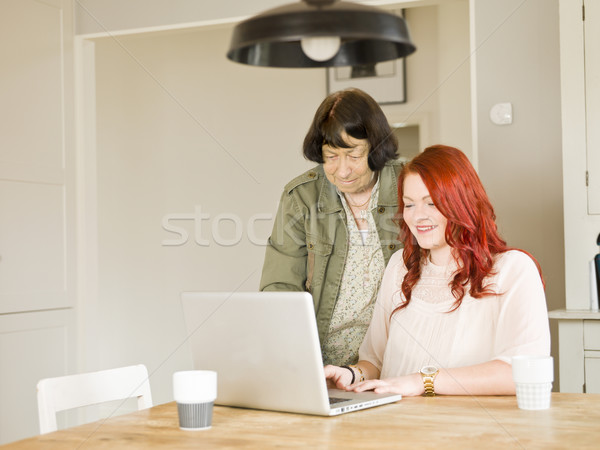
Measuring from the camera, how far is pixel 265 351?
4.45 feet

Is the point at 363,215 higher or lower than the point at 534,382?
higher

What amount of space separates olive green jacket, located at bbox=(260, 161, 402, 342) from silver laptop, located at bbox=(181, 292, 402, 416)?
2.50 feet

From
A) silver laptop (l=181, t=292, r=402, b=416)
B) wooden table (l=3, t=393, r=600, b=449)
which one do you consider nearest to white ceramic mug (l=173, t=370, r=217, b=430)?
wooden table (l=3, t=393, r=600, b=449)

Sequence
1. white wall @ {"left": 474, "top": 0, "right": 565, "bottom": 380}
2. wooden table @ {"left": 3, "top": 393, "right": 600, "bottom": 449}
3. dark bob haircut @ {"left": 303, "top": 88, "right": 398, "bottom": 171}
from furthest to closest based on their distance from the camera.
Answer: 1. white wall @ {"left": 474, "top": 0, "right": 565, "bottom": 380}
2. dark bob haircut @ {"left": 303, "top": 88, "right": 398, "bottom": 171}
3. wooden table @ {"left": 3, "top": 393, "right": 600, "bottom": 449}

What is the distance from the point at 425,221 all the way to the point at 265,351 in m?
0.63

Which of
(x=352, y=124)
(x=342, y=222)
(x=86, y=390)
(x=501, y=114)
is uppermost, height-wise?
(x=501, y=114)

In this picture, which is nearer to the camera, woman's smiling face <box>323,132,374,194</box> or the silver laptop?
the silver laptop

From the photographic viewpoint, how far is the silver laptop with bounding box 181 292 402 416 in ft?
4.25

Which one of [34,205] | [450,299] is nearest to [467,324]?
[450,299]

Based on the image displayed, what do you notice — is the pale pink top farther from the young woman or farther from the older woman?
the older woman

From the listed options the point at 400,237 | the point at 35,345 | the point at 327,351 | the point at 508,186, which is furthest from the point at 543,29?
the point at 35,345

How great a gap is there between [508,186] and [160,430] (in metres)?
Answer: 2.05

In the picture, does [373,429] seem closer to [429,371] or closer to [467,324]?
[429,371]

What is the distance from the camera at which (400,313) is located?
71.3 inches
